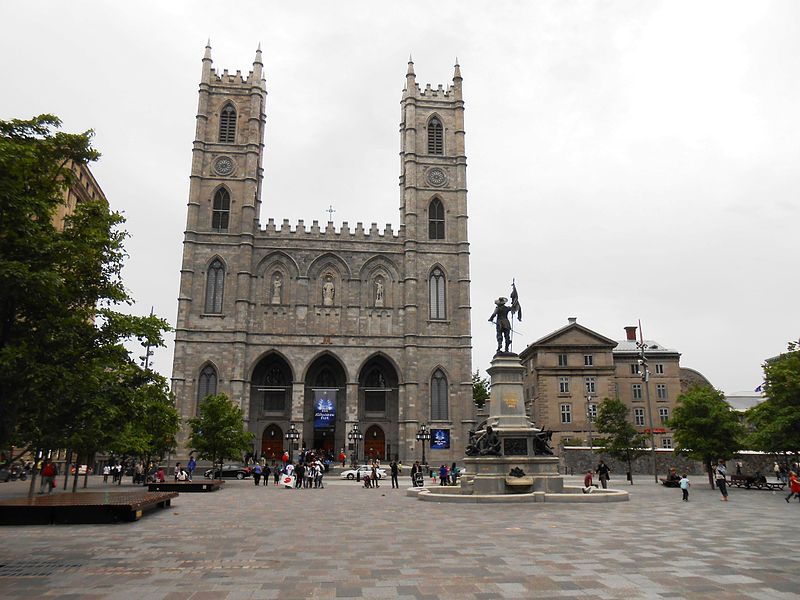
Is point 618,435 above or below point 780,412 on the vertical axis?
below

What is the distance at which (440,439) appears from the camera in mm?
52781

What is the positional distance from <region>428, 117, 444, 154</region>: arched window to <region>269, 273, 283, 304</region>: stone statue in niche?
19169 mm

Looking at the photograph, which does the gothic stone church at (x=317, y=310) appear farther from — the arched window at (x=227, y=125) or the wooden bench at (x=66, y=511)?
the wooden bench at (x=66, y=511)

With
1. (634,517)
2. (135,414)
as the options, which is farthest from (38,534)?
(634,517)

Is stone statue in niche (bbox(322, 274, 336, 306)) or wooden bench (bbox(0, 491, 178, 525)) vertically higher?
stone statue in niche (bbox(322, 274, 336, 306))

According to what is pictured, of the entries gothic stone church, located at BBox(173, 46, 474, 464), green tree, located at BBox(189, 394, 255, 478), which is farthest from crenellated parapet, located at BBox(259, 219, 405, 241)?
green tree, located at BBox(189, 394, 255, 478)

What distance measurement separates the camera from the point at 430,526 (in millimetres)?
14078

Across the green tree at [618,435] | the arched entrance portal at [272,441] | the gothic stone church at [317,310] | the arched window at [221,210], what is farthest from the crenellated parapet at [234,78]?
the green tree at [618,435]

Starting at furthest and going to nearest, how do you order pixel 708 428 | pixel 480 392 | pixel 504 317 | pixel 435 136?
pixel 480 392 < pixel 435 136 < pixel 708 428 < pixel 504 317

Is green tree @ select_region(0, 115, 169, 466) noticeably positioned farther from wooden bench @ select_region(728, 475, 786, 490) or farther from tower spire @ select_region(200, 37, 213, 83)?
tower spire @ select_region(200, 37, 213, 83)

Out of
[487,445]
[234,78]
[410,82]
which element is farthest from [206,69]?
[487,445]

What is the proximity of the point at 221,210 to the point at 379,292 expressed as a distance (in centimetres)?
1584

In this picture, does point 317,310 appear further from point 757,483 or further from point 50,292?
point 50,292

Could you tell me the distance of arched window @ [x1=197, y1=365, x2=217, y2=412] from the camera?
5166 cm
